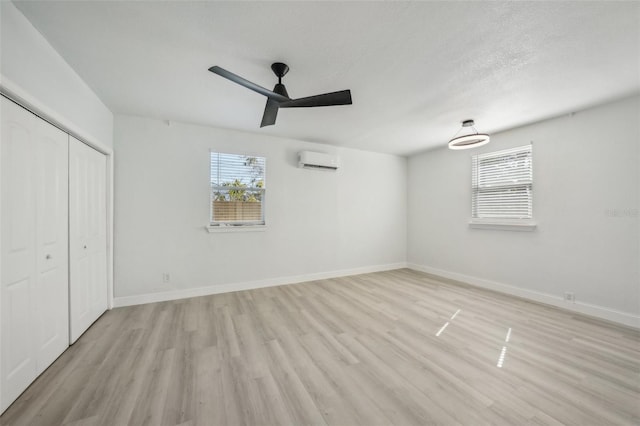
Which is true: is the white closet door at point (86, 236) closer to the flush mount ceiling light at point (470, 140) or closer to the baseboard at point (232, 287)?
the baseboard at point (232, 287)

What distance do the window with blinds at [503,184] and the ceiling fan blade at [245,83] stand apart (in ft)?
12.3

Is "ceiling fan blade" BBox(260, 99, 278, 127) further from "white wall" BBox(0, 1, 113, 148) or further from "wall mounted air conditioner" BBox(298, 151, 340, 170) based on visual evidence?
"wall mounted air conditioner" BBox(298, 151, 340, 170)

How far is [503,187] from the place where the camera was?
3850 millimetres

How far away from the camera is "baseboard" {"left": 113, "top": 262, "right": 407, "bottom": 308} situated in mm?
3270

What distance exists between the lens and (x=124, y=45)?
1.92 meters

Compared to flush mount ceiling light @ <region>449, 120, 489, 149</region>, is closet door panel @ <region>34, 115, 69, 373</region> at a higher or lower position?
lower

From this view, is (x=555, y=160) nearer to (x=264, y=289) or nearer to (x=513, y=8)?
(x=513, y=8)

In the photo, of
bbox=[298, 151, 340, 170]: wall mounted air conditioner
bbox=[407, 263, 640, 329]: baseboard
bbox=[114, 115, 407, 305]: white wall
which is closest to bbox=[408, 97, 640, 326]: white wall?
bbox=[407, 263, 640, 329]: baseboard

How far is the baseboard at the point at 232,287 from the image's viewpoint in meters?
3.27

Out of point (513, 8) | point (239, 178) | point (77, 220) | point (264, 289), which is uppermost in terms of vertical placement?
point (513, 8)

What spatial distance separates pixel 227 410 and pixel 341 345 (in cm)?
110

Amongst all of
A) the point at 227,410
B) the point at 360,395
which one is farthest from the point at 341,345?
the point at 227,410

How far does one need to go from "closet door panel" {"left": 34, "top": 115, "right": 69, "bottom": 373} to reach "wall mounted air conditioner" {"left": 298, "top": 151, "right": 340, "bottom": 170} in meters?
2.91

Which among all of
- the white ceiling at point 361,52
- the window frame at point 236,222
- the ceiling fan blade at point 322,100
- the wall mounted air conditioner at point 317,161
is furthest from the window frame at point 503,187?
the window frame at point 236,222
